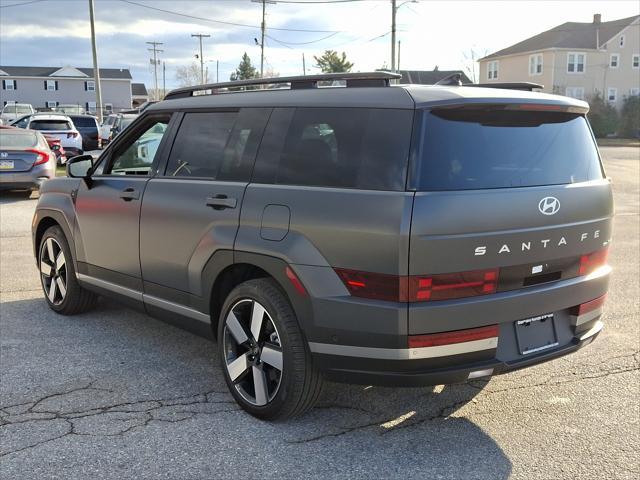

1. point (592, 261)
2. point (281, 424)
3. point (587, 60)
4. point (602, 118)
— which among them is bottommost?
point (281, 424)

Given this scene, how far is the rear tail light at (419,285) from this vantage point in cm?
302

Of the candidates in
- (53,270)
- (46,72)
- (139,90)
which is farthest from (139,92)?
(53,270)

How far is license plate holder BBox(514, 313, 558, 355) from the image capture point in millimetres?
3352

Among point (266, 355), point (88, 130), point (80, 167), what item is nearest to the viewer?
point (266, 355)

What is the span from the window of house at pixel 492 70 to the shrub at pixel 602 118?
12.0 meters

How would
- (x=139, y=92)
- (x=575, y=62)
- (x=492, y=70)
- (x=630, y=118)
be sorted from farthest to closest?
(x=139, y=92) → (x=492, y=70) → (x=575, y=62) → (x=630, y=118)

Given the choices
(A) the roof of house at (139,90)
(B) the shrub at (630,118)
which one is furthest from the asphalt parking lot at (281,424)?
(A) the roof of house at (139,90)

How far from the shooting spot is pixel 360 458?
3.29 m

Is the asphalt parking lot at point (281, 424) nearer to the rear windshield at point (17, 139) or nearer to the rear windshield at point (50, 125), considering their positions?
the rear windshield at point (17, 139)

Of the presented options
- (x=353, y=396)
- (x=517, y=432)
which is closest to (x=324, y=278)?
(x=353, y=396)

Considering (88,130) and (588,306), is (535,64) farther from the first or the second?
(588,306)

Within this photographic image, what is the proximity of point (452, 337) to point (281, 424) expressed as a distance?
1.16 metres

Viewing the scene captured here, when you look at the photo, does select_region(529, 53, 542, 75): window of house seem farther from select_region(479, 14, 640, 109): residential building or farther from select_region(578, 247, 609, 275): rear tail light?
select_region(578, 247, 609, 275): rear tail light

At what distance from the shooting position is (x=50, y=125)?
21.3m
